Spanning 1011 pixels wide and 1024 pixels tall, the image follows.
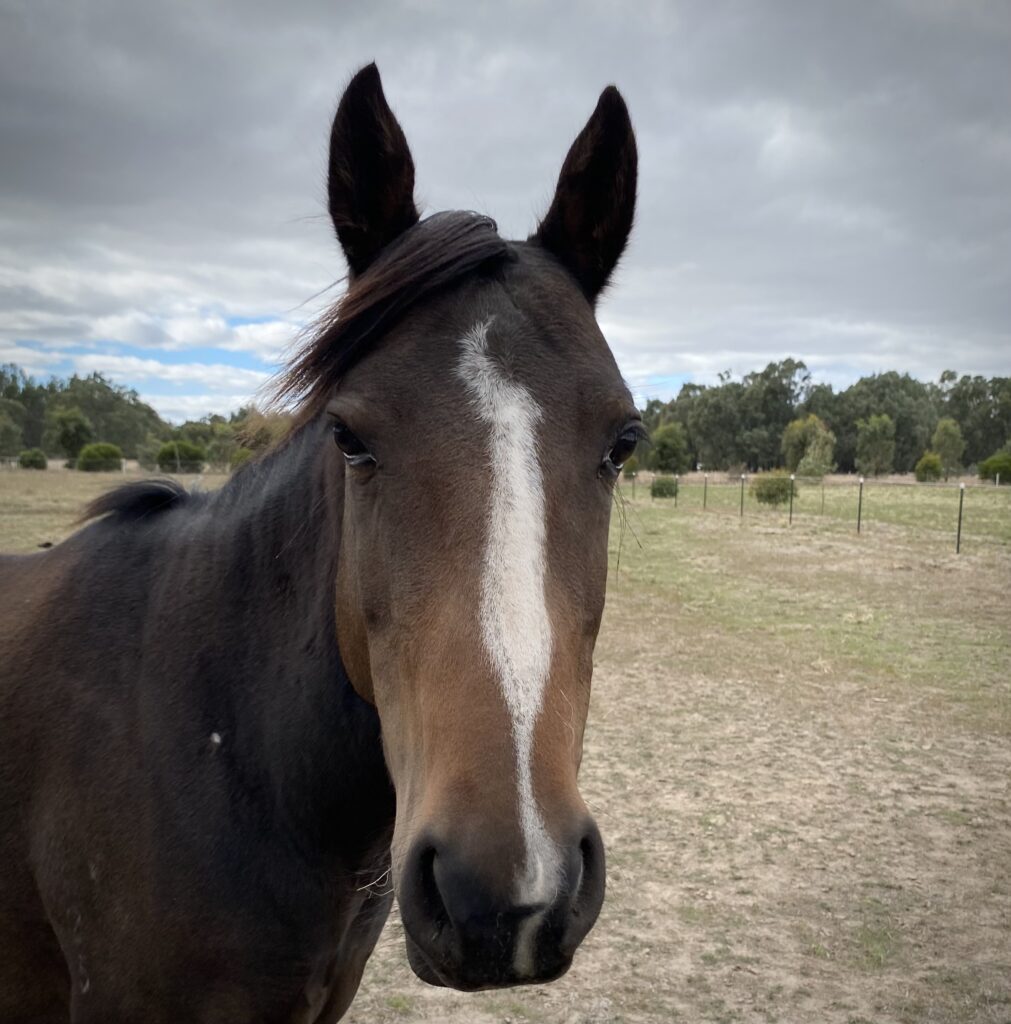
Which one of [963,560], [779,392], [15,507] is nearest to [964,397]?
[779,392]

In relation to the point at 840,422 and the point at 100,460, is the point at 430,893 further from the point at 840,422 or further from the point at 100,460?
the point at 840,422

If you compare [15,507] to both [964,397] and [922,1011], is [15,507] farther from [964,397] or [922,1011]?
[964,397]

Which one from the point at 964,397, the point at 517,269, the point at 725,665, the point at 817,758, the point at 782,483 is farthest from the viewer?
the point at 964,397

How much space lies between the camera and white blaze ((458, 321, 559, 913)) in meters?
1.38

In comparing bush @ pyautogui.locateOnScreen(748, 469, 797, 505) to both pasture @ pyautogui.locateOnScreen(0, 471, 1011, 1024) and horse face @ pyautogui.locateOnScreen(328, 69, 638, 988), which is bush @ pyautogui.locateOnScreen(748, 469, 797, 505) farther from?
horse face @ pyautogui.locateOnScreen(328, 69, 638, 988)

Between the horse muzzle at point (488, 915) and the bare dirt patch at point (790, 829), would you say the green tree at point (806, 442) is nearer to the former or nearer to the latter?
the bare dirt patch at point (790, 829)

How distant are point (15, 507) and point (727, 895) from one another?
2761cm

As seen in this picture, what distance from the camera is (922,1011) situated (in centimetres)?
411

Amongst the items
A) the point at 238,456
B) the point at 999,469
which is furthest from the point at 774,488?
the point at 999,469

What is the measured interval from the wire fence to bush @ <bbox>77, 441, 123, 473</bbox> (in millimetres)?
33647

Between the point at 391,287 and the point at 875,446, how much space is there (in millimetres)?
74286

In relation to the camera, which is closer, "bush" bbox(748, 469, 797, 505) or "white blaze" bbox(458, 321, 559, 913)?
"white blaze" bbox(458, 321, 559, 913)

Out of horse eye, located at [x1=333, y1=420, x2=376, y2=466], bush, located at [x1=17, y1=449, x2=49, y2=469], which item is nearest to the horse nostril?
horse eye, located at [x1=333, y1=420, x2=376, y2=466]

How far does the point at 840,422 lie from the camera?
3280 inches
